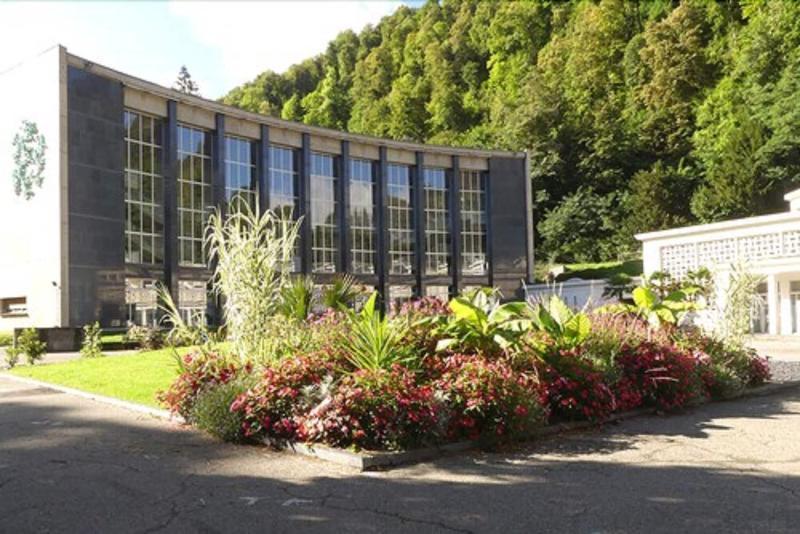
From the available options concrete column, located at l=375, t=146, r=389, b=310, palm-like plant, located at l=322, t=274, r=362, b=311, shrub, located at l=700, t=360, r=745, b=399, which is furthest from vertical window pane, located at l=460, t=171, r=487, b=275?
shrub, located at l=700, t=360, r=745, b=399

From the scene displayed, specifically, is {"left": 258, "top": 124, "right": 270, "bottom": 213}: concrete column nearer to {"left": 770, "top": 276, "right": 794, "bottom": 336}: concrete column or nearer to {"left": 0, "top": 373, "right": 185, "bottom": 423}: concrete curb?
{"left": 770, "top": 276, "right": 794, "bottom": 336}: concrete column

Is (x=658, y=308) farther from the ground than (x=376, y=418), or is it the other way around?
(x=658, y=308)

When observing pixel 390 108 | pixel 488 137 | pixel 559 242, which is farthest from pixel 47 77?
pixel 390 108

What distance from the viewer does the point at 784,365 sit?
17.5 meters

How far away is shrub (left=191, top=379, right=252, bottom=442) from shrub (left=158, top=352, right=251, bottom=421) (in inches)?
13.2

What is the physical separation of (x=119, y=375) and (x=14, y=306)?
28.2 m

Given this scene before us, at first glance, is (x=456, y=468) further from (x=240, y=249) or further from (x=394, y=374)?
(x=240, y=249)

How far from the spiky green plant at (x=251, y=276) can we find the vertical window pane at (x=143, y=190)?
109 ft

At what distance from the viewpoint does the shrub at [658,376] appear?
33.4 ft

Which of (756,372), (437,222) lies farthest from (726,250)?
(437,222)

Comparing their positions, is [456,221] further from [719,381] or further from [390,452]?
[390,452]

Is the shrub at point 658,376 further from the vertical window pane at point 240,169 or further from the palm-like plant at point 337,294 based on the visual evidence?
the vertical window pane at point 240,169

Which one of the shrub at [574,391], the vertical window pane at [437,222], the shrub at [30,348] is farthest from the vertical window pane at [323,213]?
the shrub at [574,391]

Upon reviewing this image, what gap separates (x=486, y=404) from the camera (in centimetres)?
774
